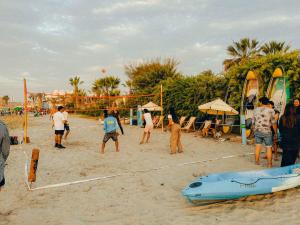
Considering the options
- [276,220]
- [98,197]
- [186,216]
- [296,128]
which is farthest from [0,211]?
[296,128]

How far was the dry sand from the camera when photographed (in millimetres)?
4332

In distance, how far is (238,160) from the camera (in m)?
8.20

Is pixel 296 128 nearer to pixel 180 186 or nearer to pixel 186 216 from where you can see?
pixel 180 186

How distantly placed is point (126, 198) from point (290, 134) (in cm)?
367

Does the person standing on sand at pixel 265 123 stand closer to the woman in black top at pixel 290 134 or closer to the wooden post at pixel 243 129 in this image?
the woman in black top at pixel 290 134

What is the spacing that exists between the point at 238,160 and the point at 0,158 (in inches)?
249

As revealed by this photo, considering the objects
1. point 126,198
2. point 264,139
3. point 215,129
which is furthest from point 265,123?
point 215,129

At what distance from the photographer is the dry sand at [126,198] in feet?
14.2

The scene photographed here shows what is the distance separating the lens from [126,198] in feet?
17.5

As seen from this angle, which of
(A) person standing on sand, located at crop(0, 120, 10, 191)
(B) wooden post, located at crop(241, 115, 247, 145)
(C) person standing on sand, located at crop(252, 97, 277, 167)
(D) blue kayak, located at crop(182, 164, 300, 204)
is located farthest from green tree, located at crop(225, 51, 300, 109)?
(A) person standing on sand, located at crop(0, 120, 10, 191)

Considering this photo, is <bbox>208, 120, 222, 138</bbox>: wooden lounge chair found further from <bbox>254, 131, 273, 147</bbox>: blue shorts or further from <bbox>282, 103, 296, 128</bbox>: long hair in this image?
<bbox>282, 103, 296, 128</bbox>: long hair

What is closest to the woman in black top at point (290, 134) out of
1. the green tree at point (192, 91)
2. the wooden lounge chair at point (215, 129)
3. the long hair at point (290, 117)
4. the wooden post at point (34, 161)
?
the long hair at point (290, 117)

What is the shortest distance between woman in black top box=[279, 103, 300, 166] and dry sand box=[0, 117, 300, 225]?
46.0 inches

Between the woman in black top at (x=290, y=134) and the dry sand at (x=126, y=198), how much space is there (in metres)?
1.17
